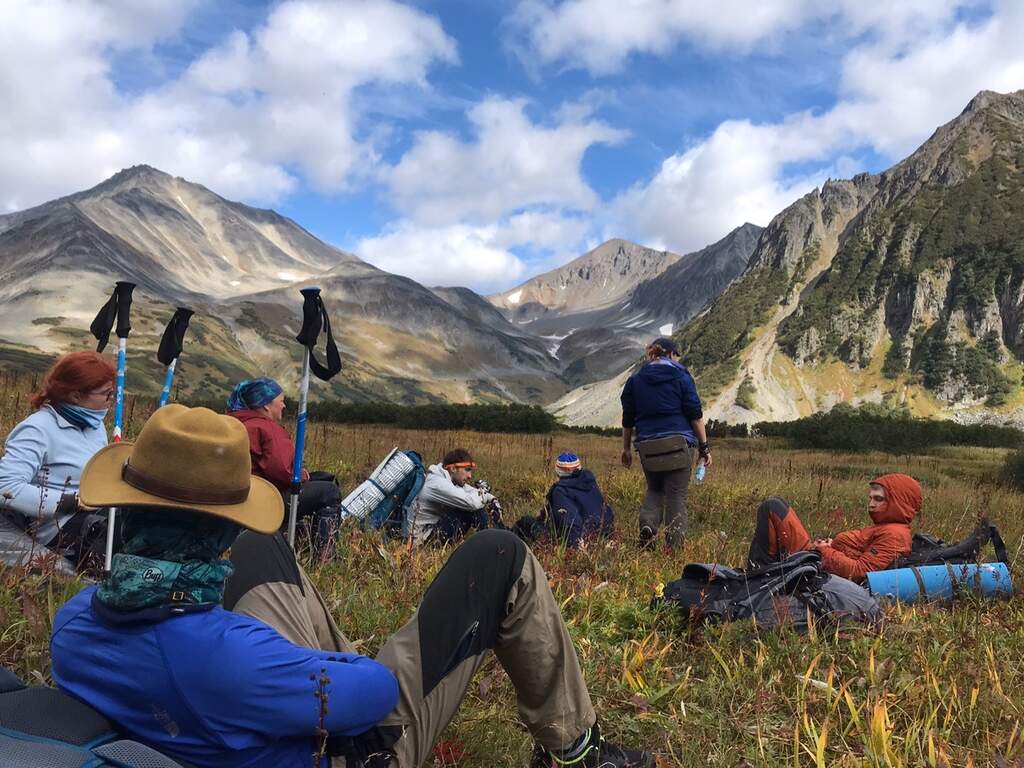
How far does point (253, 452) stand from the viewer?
5266mm

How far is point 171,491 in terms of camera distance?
5.98ft

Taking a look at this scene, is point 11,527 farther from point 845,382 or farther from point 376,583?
point 845,382

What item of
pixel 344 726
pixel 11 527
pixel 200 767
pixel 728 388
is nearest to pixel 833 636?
pixel 344 726

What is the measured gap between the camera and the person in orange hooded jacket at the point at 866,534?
5.22 m

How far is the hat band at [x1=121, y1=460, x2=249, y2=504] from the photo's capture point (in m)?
1.82

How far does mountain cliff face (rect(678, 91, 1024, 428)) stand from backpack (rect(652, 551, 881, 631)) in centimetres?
8399

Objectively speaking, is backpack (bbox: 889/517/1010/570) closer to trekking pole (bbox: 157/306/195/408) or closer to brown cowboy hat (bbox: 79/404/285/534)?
brown cowboy hat (bbox: 79/404/285/534)

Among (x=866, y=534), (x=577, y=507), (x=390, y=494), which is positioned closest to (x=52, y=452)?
(x=390, y=494)

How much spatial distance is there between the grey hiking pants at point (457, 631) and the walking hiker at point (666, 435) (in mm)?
4335

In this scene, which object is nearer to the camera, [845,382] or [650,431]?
[650,431]

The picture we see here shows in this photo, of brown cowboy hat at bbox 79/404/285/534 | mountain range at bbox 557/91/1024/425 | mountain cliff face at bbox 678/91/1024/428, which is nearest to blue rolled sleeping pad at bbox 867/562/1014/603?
brown cowboy hat at bbox 79/404/285/534

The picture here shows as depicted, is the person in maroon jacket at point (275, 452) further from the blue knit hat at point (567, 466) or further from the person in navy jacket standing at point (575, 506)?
the blue knit hat at point (567, 466)

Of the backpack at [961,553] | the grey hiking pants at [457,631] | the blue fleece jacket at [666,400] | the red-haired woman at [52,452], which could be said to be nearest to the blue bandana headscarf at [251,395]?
the red-haired woman at [52,452]

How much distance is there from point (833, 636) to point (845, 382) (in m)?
95.1
